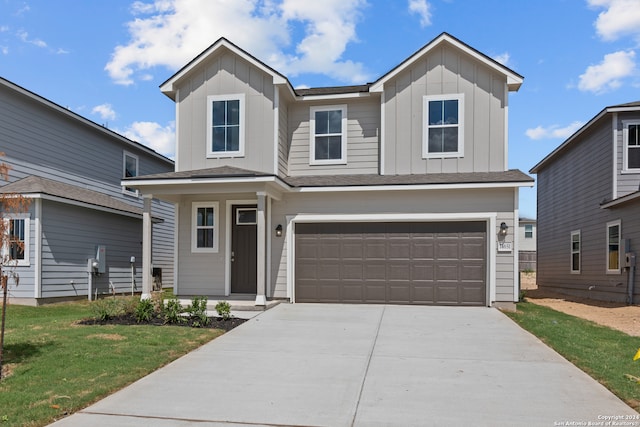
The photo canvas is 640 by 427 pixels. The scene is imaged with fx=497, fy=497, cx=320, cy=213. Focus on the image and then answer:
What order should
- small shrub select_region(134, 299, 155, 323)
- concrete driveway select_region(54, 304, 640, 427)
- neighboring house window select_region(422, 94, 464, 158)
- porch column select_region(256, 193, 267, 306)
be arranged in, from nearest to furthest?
concrete driveway select_region(54, 304, 640, 427)
small shrub select_region(134, 299, 155, 323)
porch column select_region(256, 193, 267, 306)
neighboring house window select_region(422, 94, 464, 158)

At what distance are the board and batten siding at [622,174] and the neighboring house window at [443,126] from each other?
5681 millimetres

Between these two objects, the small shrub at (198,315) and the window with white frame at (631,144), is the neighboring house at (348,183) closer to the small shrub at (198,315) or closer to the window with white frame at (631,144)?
the small shrub at (198,315)

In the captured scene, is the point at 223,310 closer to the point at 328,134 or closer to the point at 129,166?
the point at 328,134

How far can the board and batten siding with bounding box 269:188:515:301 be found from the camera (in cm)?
1170

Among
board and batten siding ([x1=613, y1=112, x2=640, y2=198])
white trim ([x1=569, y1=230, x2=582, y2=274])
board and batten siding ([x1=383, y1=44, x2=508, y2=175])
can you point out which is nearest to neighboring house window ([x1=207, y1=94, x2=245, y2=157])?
board and batten siding ([x1=383, y1=44, x2=508, y2=175])

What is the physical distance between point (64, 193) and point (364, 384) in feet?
39.1

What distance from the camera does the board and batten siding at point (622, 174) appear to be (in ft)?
48.1

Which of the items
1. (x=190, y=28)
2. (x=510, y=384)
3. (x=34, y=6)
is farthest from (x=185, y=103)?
(x=510, y=384)

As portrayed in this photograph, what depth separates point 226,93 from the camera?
13023mm

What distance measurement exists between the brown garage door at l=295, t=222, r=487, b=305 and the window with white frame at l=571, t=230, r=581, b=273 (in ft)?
28.1

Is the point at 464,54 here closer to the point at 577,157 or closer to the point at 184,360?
the point at 577,157

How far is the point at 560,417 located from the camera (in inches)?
179

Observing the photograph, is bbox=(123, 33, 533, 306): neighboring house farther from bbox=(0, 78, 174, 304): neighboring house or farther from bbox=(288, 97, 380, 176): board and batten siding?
bbox=(0, 78, 174, 304): neighboring house

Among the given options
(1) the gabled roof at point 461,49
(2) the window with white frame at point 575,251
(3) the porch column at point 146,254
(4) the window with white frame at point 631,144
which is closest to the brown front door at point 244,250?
(3) the porch column at point 146,254
